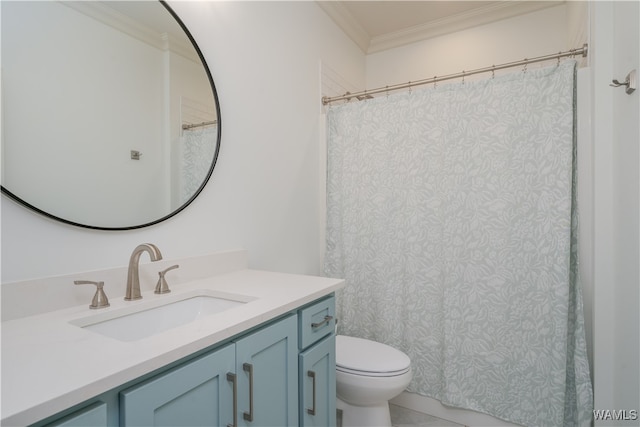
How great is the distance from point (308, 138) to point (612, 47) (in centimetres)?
155

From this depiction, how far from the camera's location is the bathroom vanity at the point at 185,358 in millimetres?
598

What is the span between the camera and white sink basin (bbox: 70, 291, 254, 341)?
98 centimetres

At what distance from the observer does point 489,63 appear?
9.10ft

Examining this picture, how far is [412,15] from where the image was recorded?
107 inches

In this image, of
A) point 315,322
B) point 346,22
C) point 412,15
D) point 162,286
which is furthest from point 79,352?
point 412,15

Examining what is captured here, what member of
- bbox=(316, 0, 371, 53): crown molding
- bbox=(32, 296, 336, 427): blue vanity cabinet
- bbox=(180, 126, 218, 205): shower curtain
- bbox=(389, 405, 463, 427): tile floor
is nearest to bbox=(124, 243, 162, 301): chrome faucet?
bbox=(180, 126, 218, 205): shower curtain

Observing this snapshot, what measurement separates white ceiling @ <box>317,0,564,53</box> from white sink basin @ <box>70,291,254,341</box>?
2114 millimetres

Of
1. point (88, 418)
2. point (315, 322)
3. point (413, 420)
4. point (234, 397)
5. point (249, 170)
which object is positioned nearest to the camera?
point (88, 418)

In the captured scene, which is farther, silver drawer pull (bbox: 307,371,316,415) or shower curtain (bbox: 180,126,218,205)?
shower curtain (bbox: 180,126,218,205)

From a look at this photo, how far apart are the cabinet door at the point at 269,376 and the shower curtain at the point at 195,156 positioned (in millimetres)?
690

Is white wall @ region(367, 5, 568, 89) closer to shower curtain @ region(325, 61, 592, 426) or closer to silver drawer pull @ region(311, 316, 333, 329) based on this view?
shower curtain @ region(325, 61, 592, 426)

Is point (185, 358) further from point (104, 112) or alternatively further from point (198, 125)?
point (198, 125)

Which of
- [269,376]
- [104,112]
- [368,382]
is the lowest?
[368,382]

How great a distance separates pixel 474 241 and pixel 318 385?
3.67 feet
